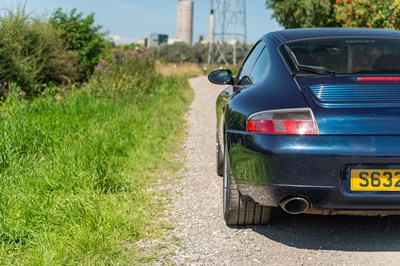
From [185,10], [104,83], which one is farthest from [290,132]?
[185,10]

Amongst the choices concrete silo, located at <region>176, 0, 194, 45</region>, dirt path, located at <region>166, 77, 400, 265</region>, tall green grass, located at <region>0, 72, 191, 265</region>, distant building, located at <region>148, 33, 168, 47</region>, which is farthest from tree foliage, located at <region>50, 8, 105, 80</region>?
distant building, located at <region>148, 33, 168, 47</region>

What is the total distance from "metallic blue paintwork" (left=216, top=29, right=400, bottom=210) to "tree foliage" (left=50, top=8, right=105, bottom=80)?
38.1ft

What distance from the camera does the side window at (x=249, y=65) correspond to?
4602 millimetres

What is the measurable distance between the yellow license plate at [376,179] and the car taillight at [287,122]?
1.20ft

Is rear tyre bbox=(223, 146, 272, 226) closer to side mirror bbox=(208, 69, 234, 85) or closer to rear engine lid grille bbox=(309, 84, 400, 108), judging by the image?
rear engine lid grille bbox=(309, 84, 400, 108)

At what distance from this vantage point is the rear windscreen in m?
3.96

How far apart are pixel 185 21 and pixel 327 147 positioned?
369ft

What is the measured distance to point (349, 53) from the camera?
4.07 m

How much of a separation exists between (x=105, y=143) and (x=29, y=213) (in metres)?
2.82

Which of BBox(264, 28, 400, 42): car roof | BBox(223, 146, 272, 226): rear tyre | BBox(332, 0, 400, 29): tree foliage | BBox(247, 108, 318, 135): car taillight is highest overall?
BBox(332, 0, 400, 29): tree foliage

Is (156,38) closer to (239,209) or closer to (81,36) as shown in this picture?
(81,36)

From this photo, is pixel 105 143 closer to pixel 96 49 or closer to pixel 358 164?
pixel 358 164

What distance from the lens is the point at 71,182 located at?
4.83 m

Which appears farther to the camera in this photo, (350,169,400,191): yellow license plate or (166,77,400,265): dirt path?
(166,77,400,265): dirt path
